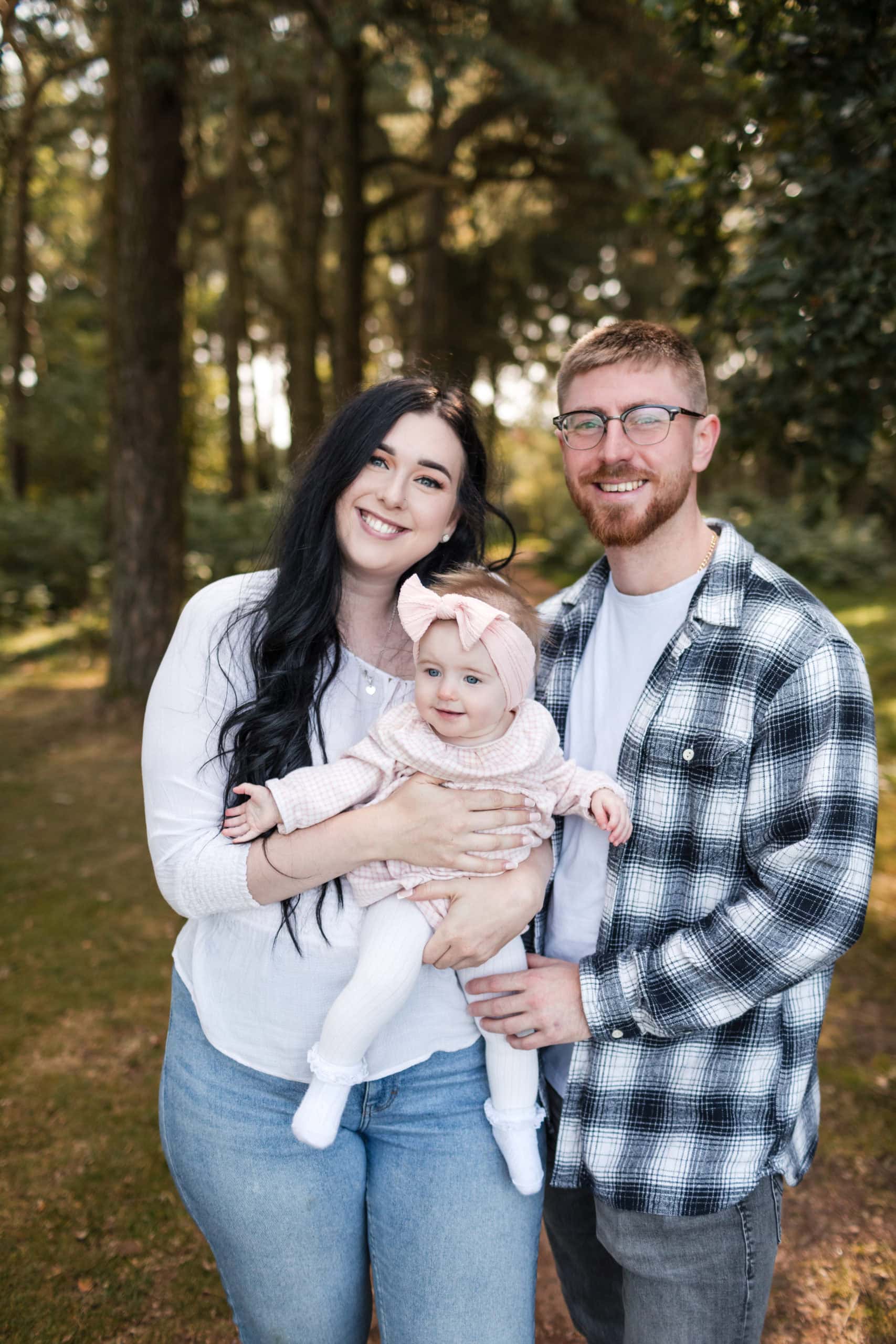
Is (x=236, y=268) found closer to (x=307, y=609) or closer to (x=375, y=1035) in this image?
(x=307, y=609)

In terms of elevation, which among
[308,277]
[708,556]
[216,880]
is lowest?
[216,880]

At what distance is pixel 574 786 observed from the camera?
215 centimetres

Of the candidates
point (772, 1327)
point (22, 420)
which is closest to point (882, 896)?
point (772, 1327)

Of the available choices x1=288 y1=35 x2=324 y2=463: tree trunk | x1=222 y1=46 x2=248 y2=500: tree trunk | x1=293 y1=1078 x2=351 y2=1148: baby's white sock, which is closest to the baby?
x1=293 y1=1078 x2=351 y2=1148: baby's white sock

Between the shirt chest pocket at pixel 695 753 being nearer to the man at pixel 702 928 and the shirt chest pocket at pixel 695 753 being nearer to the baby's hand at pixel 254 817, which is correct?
the man at pixel 702 928

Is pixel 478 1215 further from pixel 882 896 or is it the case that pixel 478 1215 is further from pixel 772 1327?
pixel 882 896

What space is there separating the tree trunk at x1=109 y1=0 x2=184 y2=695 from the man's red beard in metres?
6.53

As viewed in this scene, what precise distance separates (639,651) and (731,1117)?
1.11 m

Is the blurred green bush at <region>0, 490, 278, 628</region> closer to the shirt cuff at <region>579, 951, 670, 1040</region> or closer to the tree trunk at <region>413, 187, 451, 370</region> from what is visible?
the tree trunk at <region>413, 187, 451, 370</region>

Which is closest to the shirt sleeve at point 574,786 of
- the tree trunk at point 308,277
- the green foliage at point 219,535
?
the tree trunk at point 308,277

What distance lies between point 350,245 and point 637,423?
422 inches

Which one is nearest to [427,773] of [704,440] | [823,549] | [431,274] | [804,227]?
[704,440]

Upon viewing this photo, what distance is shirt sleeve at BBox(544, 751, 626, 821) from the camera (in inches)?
84.4

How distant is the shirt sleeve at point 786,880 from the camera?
1936mm
